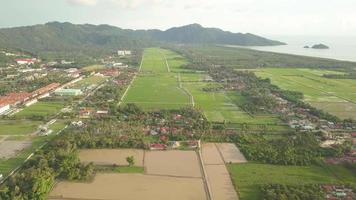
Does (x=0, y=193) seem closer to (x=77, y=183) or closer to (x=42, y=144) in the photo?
(x=77, y=183)

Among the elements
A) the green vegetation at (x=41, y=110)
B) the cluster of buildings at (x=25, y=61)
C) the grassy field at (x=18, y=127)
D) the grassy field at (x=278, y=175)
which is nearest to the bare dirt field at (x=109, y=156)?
the grassy field at (x=278, y=175)

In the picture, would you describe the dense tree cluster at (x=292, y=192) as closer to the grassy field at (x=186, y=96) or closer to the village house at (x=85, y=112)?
the grassy field at (x=186, y=96)

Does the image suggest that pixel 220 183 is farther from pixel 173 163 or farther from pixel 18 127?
pixel 18 127

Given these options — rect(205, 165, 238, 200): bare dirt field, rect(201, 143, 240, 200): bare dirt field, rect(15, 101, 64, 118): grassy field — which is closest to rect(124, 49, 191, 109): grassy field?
rect(15, 101, 64, 118): grassy field

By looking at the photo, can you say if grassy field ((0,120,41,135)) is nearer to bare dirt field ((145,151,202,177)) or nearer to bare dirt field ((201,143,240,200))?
bare dirt field ((145,151,202,177))

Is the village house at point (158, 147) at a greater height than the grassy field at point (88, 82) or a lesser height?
lesser

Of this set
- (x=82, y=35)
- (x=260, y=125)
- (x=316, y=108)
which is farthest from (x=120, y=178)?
(x=82, y=35)
